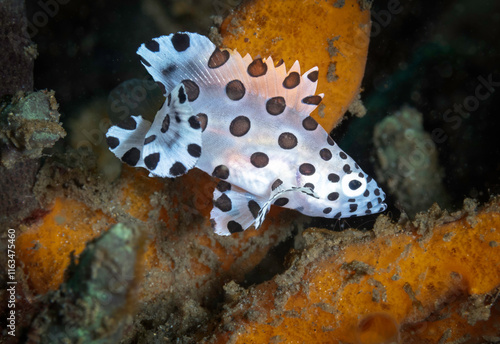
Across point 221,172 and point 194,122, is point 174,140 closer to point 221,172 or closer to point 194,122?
point 194,122

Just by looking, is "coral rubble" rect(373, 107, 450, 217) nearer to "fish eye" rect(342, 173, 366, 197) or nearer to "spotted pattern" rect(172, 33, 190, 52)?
"fish eye" rect(342, 173, 366, 197)

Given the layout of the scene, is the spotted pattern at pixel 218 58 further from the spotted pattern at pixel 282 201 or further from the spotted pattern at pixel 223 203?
the spotted pattern at pixel 282 201

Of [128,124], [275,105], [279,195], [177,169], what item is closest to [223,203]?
[279,195]

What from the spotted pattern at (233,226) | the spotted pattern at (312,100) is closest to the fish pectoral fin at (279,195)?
the spotted pattern at (233,226)

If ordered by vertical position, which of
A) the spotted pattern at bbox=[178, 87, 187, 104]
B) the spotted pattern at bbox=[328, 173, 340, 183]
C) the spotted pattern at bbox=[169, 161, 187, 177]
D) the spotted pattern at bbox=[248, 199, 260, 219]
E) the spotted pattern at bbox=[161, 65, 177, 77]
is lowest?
the spotted pattern at bbox=[248, 199, 260, 219]

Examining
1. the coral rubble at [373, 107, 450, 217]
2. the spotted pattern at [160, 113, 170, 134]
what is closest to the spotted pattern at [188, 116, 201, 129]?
Result: the spotted pattern at [160, 113, 170, 134]

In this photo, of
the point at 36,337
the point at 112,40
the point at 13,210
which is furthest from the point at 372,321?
the point at 112,40
